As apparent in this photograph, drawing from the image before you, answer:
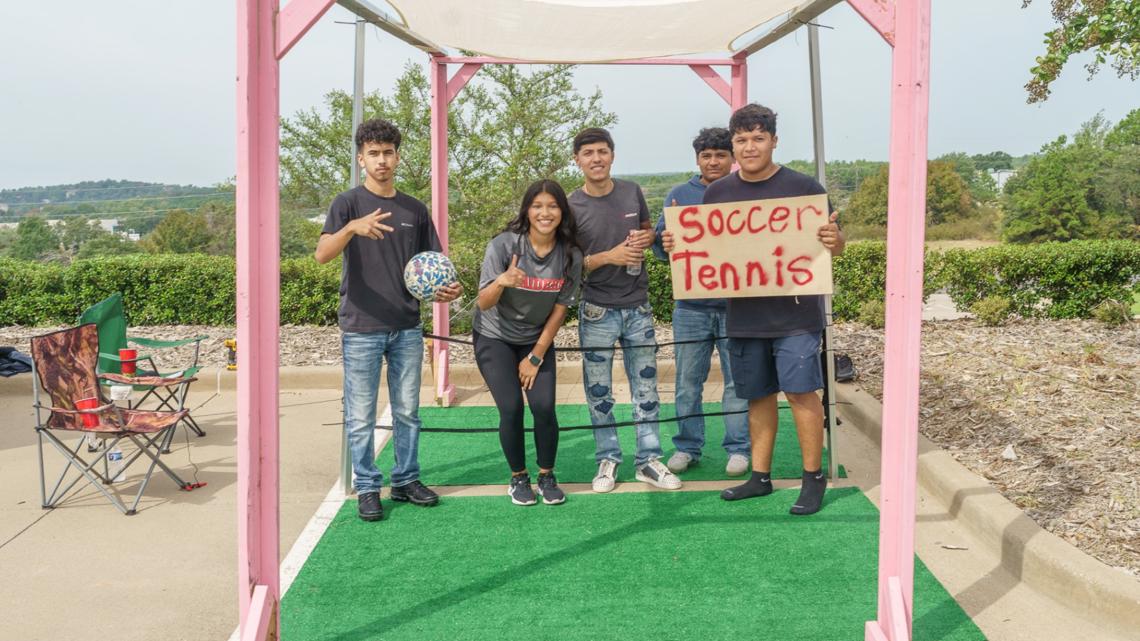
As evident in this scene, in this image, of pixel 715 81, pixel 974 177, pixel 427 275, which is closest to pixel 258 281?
pixel 427 275

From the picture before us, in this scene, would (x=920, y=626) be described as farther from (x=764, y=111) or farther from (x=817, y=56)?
(x=817, y=56)

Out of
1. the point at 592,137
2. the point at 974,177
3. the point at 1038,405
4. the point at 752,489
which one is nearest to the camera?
the point at 592,137

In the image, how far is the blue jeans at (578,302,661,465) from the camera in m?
5.44

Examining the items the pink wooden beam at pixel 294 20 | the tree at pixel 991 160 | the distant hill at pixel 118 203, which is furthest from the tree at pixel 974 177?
→ the pink wooden beam at pixel 294 20

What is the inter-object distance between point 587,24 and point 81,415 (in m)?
3.69

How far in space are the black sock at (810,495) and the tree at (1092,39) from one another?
2938 millimetres

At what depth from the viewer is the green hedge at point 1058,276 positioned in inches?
407

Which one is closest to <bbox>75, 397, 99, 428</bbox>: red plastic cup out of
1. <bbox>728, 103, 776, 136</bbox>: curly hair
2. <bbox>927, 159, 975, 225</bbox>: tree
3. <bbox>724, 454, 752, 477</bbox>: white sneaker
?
<bbox>724, 454, 752, 477</bbox>: white sneaker

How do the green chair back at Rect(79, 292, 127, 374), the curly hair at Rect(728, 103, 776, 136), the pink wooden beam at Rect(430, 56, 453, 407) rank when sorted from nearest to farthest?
the curly hair at Rect(728, 103, 776, 136)
the green chair back at Rect(79, 292, 127, 374)
the pink wooden beam at Rect(430, 56, 453, 407)

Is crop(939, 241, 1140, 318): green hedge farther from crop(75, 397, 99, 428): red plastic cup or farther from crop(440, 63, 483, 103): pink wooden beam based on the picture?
crop(75, 397, 99, 428): red plastic cup

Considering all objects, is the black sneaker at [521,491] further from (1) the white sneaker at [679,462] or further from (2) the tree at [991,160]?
(2) the tree at [991,160]

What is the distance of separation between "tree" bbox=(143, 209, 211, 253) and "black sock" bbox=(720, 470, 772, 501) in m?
26.2

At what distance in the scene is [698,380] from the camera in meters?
5.84

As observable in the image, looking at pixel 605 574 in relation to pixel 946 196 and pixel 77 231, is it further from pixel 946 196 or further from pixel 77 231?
pixel 946 196
